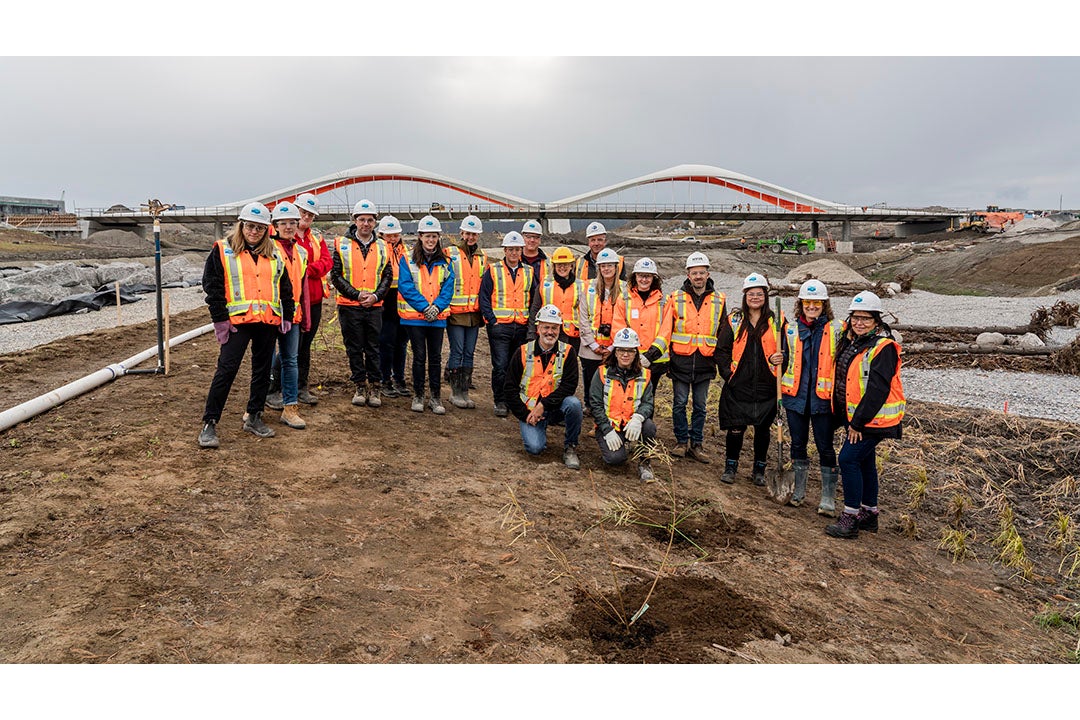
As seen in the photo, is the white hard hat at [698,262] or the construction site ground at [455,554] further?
the white hard hat at [698,262]

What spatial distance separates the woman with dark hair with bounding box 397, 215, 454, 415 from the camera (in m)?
6.51

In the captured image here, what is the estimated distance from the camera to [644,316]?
6.12 metres

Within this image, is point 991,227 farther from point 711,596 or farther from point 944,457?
point 711,596

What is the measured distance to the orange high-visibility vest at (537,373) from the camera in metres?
5.88

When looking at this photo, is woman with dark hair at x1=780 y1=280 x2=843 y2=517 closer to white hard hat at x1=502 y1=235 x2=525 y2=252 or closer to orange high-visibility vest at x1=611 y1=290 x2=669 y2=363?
orange high-visibility vest at x1=611 y1=290 x2=669 y2=363

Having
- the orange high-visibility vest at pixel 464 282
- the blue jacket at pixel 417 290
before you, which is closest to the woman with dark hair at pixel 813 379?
the orange high-visibility vest at pixel 464 282

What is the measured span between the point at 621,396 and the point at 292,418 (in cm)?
288

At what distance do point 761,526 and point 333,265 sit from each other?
174 inches

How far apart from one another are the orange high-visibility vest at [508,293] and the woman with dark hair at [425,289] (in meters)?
0.44

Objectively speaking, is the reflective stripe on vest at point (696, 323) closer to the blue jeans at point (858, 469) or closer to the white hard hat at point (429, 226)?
the blue jeans at point (858, 469)

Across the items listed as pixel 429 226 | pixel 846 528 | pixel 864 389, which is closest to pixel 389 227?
pixel 429 226

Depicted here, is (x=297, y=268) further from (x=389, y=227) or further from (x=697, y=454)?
(x=697, y=454)

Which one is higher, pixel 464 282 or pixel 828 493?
pixel 464 282

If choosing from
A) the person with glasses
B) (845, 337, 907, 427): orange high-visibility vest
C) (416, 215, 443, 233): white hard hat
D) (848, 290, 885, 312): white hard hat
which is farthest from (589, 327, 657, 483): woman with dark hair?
(416, 215, 443, 233): white hard hat
